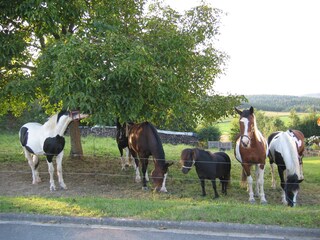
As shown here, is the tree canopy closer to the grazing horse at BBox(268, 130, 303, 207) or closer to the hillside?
the grazing horse at BBox(268, 130, 303, 207)

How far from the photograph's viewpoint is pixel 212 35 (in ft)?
39.5

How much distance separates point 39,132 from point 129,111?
2.71 meters

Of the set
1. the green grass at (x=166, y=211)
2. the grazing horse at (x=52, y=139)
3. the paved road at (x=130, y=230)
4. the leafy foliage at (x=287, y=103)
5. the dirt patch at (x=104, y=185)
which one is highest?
the leafy foliage at (x=287, y=103)

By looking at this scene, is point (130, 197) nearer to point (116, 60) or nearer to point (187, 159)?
point (187, 159)

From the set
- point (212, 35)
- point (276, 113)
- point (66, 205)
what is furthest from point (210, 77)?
point (276, 113)

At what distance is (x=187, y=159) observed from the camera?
28.0 feet

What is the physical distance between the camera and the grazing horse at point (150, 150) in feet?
29.6

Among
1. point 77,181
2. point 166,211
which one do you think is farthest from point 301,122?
point 166,211

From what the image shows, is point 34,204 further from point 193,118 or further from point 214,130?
point 214,130

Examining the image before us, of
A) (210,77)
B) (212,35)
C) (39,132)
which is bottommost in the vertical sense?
(39,132)

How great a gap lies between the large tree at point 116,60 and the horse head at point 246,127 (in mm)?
1888

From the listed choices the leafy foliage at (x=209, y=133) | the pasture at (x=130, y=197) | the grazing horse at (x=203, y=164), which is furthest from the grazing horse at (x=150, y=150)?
the leafy foliage at (x=209, y=133)

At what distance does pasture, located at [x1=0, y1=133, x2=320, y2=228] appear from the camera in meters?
5.83

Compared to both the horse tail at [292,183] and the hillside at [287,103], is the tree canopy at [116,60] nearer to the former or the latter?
the horse tail at [292,183]
